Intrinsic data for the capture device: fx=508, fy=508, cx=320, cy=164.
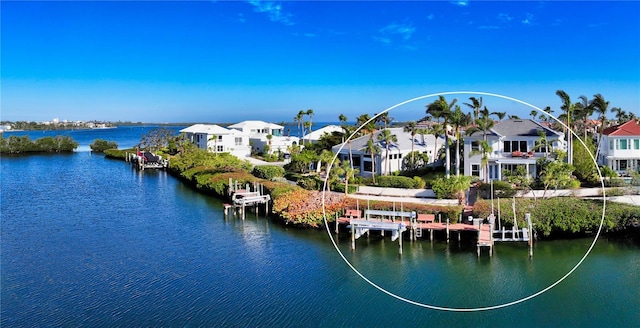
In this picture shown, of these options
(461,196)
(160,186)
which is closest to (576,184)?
(461,196)

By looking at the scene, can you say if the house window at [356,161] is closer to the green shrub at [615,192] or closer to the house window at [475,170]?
the house window at [475,170]

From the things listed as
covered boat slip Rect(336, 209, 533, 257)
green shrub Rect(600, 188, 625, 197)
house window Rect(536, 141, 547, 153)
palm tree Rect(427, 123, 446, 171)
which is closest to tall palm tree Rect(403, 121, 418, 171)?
palm tree Rect(427, 123, 446, 171)

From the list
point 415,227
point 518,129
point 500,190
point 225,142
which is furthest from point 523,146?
point 225,142

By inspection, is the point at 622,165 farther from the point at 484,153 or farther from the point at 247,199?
the point at 247,199

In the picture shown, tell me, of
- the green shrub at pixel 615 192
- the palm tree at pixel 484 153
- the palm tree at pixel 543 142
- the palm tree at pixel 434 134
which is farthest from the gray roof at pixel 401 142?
the green shrub at pixel 615 192

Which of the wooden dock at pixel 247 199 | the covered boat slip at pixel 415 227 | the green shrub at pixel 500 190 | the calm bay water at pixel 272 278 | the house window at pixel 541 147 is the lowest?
the calm bay water at pixel 272 278

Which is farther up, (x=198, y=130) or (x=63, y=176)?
(x=198, y=130)

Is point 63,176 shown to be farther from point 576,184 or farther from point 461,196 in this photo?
point 576,184

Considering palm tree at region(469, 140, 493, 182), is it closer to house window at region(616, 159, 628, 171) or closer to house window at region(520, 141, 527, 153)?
house window at region(520, 141, 527, 153)
